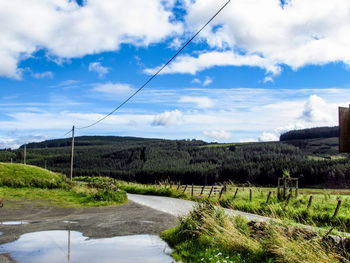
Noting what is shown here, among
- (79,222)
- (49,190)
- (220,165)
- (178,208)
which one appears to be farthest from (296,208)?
(220,165)

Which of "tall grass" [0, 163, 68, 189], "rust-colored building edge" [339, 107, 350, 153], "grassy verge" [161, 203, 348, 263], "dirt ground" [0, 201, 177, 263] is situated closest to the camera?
"rust-colored building edge" [339, 107, 350, 153]

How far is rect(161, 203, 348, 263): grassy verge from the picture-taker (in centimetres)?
726

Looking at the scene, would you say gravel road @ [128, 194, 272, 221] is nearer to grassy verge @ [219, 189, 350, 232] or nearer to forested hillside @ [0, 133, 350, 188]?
grassy verge @ [219, 189, 350, 232]

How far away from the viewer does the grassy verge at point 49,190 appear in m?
24.3

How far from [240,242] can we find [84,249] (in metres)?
4.37

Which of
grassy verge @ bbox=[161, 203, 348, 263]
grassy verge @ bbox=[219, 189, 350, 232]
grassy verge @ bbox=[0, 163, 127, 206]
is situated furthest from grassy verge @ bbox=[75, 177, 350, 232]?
grassy verge @ bbox=[0, 163, 127, 206]

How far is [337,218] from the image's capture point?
52.1ft

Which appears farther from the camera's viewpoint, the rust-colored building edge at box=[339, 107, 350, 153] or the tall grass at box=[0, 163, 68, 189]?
the tall grass at box=[0, 163, 68, 189]

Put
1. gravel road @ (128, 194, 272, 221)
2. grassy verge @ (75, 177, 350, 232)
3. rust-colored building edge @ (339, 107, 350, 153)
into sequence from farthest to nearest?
gravel road @ (128, 194, 272, 221), grassy verge @ (75, 177, 350, 232), rust-colored building edge @ (339, 107, 350, 153)

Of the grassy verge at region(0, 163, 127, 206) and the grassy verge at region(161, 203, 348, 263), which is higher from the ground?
the grassy verge at region(161, 203, 348, 263)

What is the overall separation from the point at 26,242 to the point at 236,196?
59.0 feet

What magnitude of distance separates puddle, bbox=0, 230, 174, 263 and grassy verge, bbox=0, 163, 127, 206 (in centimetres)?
1192

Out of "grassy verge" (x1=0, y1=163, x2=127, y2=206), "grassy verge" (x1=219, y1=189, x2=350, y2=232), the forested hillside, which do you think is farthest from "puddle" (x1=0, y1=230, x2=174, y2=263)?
the forested hillside

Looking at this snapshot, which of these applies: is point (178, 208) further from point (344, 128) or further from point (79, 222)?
point (344, 128)
